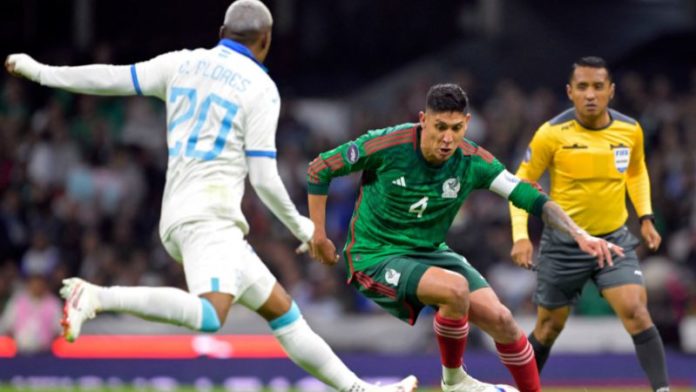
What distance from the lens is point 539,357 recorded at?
968 centimetres

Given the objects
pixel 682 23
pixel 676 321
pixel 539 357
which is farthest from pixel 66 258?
pixel 682 23

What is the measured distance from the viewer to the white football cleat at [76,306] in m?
7.08

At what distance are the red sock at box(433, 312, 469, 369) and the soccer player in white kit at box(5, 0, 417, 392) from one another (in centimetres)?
84

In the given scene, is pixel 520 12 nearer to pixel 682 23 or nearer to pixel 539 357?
pixel 682 23

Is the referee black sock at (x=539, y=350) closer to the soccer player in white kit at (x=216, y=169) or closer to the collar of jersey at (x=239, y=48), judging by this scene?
the soccer player in white kit at (x=216, y=169)

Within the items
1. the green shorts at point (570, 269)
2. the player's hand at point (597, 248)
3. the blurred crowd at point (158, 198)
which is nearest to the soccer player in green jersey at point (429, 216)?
the player's hand at point (597, 248)

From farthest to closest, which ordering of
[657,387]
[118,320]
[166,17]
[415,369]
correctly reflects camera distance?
[166,17], [118,320], [415,369], [657,387]

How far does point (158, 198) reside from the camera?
1733 centimetres

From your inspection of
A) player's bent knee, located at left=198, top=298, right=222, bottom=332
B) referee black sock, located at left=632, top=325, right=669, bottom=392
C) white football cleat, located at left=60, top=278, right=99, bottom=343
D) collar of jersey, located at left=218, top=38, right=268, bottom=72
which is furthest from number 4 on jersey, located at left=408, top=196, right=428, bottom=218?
white football cleat, located at left=60, top=278, right=99, bottom=343

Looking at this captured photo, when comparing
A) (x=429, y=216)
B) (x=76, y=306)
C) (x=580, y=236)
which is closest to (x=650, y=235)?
(x=580, y=236)

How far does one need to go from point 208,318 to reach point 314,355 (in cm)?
76

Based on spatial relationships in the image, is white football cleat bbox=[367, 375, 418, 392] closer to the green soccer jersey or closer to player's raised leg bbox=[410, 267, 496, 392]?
player's raised leg bbox=[410, 267, 496, 392]

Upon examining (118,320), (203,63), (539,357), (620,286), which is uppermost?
(203,63)

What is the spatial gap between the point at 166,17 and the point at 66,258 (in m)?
5.75
